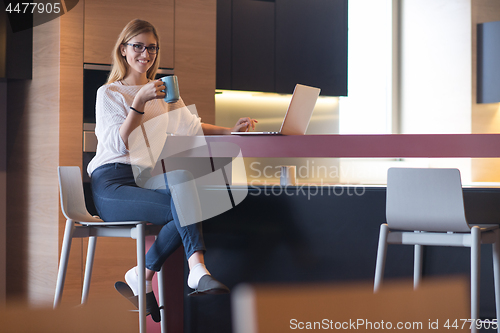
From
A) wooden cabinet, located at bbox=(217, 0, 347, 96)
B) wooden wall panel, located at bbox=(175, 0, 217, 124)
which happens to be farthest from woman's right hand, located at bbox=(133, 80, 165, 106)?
wooden cabinet, located at bbox=(217, 0, 347, 96)

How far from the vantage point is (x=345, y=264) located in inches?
89.8

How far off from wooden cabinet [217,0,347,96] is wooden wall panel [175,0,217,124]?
1.32ft

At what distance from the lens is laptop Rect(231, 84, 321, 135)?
2.13 meters

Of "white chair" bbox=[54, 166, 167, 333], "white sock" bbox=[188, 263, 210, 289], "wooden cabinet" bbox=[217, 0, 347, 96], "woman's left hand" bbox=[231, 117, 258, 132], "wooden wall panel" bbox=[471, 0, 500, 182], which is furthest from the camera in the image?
"wooden wall panel" bbox=[471, 0, 500, 182]

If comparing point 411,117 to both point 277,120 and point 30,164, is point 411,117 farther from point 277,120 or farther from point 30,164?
point 30,164

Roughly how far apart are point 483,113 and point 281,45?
1925 millimetres

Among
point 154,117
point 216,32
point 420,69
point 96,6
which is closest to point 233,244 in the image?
point 154,117

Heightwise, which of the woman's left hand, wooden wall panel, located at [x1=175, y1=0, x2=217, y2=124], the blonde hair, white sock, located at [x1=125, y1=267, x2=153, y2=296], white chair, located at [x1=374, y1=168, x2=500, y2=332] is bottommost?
white sock, located at [x1=125, y1=267, x2=153, y2=296]

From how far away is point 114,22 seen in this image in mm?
3389

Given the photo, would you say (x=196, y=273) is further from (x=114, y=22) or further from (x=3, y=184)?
(x=3, y=184)

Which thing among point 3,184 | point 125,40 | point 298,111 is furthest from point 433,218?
point 3,184

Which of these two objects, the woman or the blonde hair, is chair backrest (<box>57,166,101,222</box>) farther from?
the blonde hair

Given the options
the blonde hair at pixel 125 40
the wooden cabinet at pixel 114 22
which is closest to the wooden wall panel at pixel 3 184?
the wooden cabinet at pixel 114 22

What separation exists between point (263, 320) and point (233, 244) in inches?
70.2
